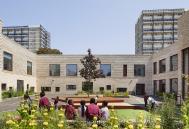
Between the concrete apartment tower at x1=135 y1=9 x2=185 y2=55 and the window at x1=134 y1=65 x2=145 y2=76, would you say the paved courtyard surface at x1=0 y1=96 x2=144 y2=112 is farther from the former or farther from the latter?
the concrete apartment tower at x1=135 y1=9 x2=185 y2=55

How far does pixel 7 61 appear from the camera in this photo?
54031mm

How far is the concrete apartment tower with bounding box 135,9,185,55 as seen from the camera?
152 meters

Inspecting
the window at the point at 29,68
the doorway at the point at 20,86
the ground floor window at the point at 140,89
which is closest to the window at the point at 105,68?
the ground floor window at the point at 140,89

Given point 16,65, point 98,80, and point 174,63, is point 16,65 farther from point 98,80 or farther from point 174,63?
point 174,63

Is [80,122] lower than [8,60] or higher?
lower

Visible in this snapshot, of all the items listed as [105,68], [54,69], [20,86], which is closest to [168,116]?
[20,86]

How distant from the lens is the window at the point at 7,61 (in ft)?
172

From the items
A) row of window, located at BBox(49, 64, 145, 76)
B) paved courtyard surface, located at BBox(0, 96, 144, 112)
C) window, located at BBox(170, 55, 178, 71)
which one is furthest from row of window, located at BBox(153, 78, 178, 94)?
row of window, located at BBox(49, 64, 145, 76)

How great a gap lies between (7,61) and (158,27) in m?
107

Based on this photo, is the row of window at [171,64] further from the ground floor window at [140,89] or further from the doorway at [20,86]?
the doorway at [20,86]

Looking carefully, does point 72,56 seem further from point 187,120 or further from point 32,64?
point 187,120

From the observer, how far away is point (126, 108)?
107ft

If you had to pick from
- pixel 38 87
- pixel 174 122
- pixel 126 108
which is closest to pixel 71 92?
pixel 38 87

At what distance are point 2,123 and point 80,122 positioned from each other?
139 centimetres
